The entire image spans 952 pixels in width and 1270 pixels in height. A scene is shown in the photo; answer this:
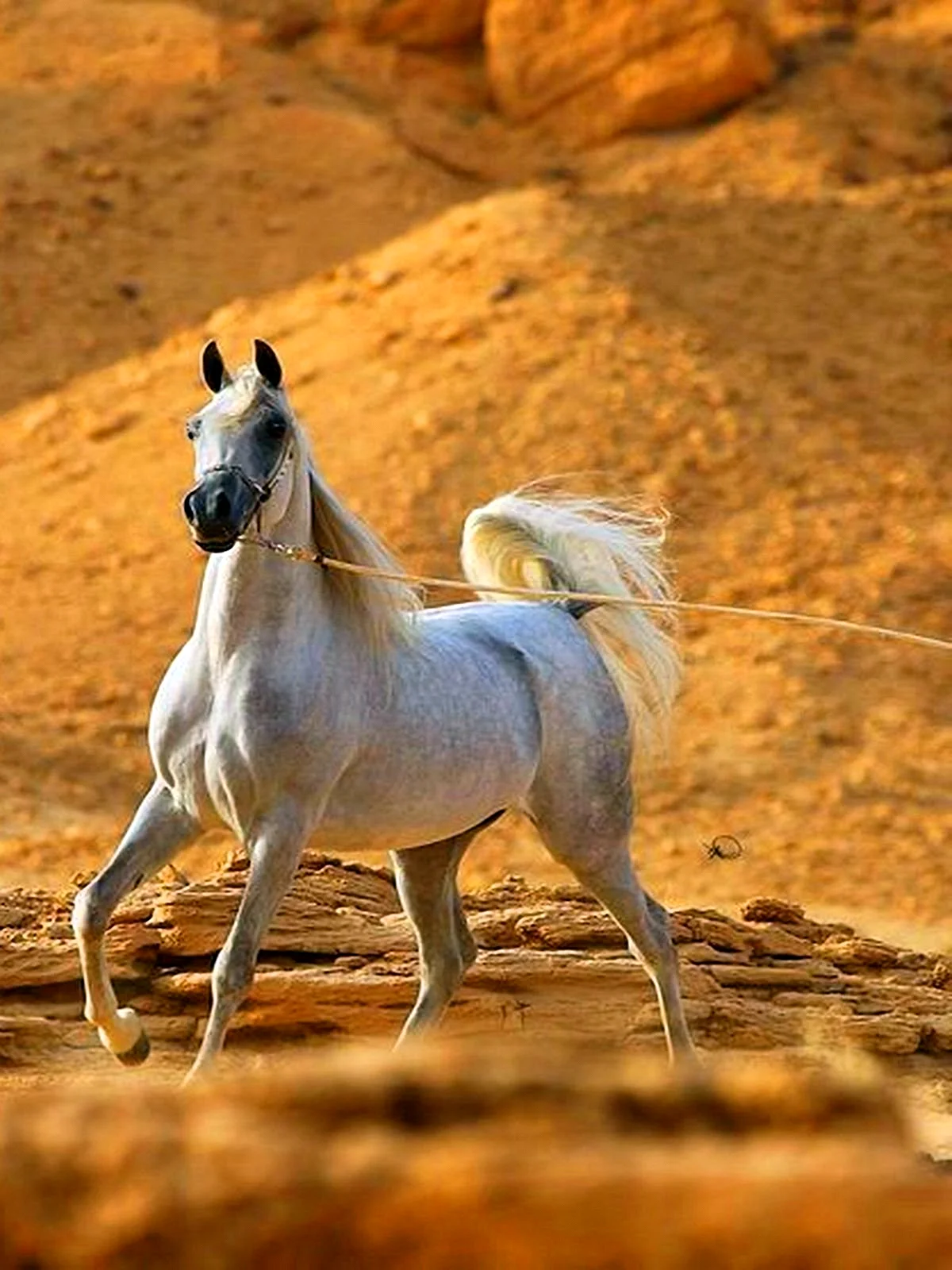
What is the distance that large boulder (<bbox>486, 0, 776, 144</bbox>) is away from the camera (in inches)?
1235

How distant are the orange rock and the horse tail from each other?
23488 millimetres

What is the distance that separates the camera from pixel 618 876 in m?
9.31

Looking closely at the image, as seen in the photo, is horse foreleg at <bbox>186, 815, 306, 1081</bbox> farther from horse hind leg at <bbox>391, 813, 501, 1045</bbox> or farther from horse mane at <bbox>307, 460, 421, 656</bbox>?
horse hind leg at <bbox>391, 813, 501, 1045</bbox>

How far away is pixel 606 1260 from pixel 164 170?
28.6m

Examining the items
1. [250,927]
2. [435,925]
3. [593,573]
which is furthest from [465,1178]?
[593,573]

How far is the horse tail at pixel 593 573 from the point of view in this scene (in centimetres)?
987

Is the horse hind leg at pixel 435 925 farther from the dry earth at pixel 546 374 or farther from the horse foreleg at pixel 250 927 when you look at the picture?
the dry earth at pixel 546 374

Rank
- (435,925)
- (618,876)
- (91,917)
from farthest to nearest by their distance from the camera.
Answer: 1. (618,876)
2. (435,925)
3. (91,917)

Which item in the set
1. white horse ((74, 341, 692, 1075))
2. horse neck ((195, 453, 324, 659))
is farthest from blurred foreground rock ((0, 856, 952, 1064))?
horse neck ((195, 453, 324, 659))

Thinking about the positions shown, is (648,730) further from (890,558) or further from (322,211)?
(322,211)

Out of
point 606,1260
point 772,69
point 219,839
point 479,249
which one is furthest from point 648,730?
point 772,69

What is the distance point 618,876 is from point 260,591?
1.73m

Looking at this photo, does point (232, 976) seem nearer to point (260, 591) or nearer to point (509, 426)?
point (260, 591)

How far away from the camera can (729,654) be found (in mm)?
21609
